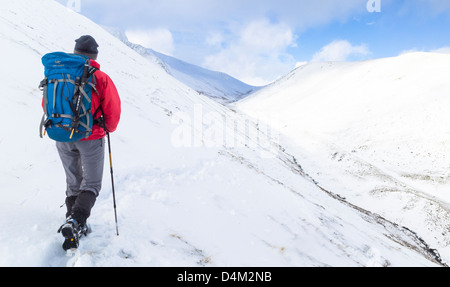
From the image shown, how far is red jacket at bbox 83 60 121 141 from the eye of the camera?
3889mm

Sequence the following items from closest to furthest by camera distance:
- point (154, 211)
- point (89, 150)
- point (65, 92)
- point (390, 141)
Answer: point (65, 92), point (89, 150), point (154, 211), point (390, 141)

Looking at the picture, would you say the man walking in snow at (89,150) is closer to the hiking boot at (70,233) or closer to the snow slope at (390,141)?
the hiking boot at (70,233)

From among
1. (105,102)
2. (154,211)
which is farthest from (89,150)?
(154,211)

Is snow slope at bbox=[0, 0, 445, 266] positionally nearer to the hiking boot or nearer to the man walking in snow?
the hiking boot

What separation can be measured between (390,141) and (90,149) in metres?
30.9

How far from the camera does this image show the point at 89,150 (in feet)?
13.2

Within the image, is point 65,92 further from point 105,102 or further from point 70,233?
point 70,233

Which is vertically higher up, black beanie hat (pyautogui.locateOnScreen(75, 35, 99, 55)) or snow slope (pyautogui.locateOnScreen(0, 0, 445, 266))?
black beanie hat (pyautogui.locateOnScreen(75, 35, 99, 55))

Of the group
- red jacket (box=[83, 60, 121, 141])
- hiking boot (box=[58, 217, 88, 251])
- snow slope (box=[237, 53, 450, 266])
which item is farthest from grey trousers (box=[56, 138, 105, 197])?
snow slope (box=[237, 53, 450, 266])

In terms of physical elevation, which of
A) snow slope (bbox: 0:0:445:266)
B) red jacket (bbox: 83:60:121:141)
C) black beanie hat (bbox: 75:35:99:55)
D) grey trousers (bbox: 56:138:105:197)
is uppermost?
black beanie hat (bbox: 75:35:99:55)

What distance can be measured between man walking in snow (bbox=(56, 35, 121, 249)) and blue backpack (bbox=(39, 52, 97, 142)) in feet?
0.64

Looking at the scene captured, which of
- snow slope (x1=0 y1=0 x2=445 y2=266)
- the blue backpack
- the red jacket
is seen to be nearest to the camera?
the blue backpack
